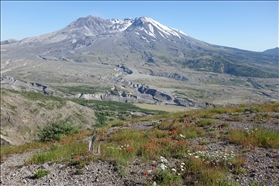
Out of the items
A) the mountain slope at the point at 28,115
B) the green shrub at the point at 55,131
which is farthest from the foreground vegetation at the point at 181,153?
the mountain slope at the point at 28,115

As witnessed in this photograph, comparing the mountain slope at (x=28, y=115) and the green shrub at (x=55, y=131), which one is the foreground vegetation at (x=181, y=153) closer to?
the green shrub at (x=55, y=131)

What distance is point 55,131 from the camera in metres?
15.3

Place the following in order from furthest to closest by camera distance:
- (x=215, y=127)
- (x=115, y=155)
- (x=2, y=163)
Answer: (x=215, y=127), (x=2, y=163), (x=115, y=155)

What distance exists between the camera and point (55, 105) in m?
74.2

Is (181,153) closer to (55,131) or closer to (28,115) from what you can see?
(55,131)

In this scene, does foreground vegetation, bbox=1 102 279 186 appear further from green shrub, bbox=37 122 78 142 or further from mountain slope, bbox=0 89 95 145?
mountain slope, bbox=0 89 95 145

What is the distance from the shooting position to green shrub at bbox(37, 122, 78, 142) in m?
14.7

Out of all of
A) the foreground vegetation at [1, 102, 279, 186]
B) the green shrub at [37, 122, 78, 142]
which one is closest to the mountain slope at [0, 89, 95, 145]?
the green shrub at [37, 122, 78, 142]

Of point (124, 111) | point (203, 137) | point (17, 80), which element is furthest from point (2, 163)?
point (17, 80)

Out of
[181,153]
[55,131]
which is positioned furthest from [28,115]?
[181,153]

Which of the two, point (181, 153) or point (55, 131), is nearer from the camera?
point (181, 153)

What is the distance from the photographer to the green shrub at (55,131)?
14.7 m

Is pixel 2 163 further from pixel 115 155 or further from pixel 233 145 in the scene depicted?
pixel 233 145

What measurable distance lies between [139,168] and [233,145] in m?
4.16
